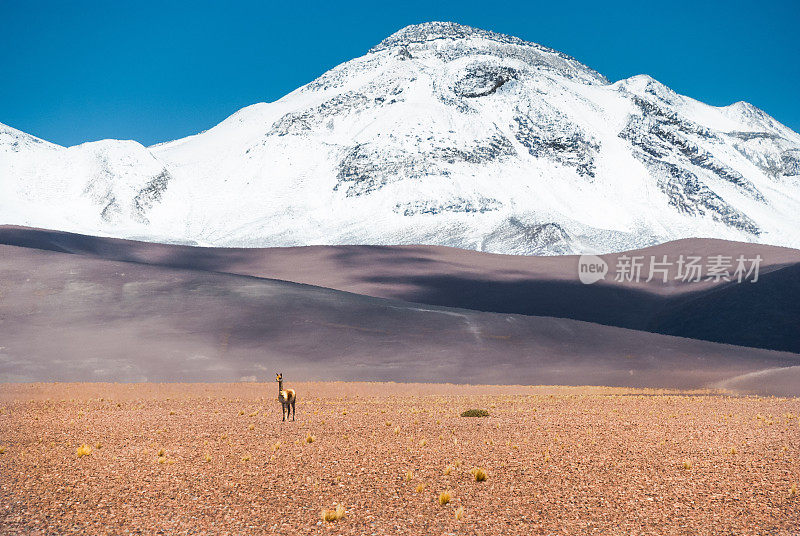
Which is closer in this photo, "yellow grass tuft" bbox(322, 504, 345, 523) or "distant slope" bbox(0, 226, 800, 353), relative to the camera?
"yellow grass tuft" bbox(322, 504, 345, 523)

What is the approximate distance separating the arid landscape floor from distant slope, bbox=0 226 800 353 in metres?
47.4

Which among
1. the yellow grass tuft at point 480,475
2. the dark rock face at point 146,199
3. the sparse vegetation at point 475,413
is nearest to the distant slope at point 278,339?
the sparse vegetation at point 475,413

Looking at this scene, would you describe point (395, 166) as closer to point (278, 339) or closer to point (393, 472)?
point (278, 339)

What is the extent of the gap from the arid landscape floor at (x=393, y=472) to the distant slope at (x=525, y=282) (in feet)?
155

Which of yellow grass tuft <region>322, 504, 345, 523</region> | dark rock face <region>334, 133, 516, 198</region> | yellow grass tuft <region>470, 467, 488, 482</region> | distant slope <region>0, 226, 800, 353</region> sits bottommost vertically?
yellow grass tuft <region>322, 504, 345, 523</region>

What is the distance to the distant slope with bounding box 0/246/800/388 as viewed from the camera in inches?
1647

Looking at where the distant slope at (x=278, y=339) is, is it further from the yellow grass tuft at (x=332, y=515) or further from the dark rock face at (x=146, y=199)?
the dark rock face at (x=146, y=199)

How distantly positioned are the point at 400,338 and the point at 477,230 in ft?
394

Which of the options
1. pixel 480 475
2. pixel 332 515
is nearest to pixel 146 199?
pixel 480 475

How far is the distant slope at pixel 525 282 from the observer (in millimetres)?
67188

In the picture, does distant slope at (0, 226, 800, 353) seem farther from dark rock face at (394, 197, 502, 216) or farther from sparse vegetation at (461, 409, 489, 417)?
dark rock face at (394, 197, 502, 216)

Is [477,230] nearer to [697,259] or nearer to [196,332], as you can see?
[697,259]

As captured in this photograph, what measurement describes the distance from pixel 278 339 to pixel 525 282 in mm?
Result: 46460

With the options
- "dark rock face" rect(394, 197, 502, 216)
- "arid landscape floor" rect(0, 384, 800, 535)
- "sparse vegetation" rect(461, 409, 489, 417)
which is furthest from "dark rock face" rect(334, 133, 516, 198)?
"arid landscape floor" rect(0, 384, 800, 535)
